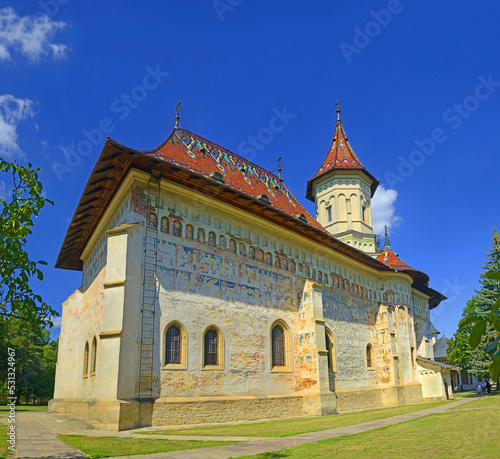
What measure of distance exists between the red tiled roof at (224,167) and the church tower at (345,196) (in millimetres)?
9167

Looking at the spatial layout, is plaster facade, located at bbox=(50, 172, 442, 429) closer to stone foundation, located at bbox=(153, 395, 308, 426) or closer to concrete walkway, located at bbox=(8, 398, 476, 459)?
stone foundation, located at bbox=(153, 395, 308, 426)

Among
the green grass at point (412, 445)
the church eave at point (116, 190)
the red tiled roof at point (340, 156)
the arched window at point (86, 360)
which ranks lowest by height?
the green grass at point (412, 445)

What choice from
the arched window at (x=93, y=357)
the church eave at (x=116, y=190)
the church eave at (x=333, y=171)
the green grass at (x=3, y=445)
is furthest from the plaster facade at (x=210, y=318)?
the church eave at (x=333, y=171)

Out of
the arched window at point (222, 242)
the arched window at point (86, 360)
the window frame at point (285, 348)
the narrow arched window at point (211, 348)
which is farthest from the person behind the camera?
the arched window at point (86, 360)

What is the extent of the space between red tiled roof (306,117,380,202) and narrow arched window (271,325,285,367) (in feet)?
69.7

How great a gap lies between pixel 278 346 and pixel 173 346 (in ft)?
21.6

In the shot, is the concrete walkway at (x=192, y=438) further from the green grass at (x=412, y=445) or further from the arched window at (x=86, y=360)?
the arched window at (x=86, y=360)

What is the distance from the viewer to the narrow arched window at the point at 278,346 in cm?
2085

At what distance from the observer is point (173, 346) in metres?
16.4

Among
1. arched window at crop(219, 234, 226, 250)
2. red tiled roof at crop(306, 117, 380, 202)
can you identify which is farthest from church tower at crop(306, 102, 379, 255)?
arched window at crop(219, 234, 226, 250)

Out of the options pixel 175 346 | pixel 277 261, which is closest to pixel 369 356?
pixel 277 261

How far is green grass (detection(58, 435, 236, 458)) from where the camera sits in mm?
9398

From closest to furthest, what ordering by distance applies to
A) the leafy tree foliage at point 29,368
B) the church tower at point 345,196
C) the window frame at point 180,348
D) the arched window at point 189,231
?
the window frame at point 180,348
the arched window at point 189,231
the church tower at point 345,196
the leafy tree foliage at point 29,368

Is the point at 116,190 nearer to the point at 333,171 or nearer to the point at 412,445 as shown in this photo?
the point at 412,445
